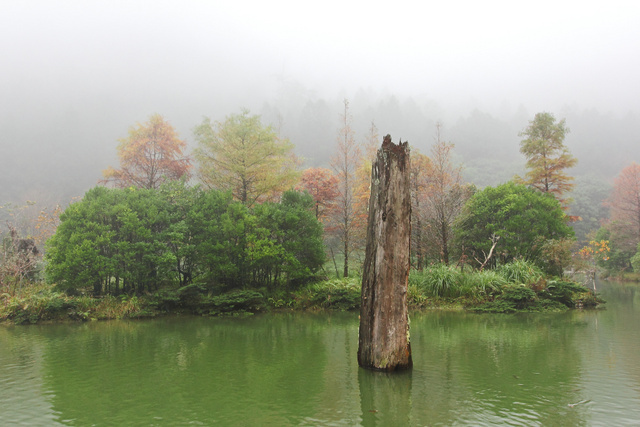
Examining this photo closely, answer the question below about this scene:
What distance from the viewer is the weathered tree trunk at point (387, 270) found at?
5.70m

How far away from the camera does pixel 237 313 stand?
13.0 m

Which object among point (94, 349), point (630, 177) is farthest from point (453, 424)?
point (630, 177)

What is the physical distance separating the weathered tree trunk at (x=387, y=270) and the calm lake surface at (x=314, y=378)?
314mm

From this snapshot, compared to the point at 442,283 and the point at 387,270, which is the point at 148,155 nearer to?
the point at 442,283

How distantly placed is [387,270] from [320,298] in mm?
8542

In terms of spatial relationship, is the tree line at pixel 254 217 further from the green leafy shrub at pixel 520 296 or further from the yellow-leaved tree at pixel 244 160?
the green leafy shrub at pixel 520 296

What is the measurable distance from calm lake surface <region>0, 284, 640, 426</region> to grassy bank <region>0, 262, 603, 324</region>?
1956 mm

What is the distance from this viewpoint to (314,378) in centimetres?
576

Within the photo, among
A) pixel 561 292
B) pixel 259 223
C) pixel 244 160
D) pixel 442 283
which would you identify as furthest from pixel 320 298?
pixel 561 292

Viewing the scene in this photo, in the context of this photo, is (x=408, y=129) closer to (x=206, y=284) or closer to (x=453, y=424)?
(x=206, y=284)

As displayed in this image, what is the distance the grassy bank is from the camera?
38.5 ft

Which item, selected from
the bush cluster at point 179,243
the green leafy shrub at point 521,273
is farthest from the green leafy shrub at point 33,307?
the green leafy shrub at point 521,273

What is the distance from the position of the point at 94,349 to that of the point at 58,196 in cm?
4662

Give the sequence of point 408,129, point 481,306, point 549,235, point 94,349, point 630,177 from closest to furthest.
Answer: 1. point 94,349
2. point 481,306
3. point 549,235
4. point 630,177
5. point 408,129
